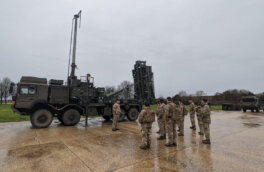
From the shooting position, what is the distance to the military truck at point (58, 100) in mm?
7418

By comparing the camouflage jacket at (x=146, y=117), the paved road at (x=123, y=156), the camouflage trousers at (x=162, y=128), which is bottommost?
the paved road at (x=123, y=156)

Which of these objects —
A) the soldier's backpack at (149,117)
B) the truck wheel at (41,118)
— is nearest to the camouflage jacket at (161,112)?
the soldier's backpack at (149,117)

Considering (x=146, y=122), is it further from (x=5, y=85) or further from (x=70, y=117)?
(x=5, y=85)

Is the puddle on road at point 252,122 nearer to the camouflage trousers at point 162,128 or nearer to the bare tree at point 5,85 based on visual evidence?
the camouflage trousers at point 162,128

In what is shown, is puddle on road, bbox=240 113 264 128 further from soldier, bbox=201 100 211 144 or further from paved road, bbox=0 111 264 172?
soldier, bbox=201 100 211 144

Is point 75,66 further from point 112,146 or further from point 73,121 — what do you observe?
point 112,146

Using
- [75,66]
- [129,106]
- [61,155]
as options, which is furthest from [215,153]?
[75,66]

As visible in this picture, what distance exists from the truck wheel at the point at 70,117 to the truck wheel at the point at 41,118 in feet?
2.45

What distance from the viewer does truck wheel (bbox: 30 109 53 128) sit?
748 centimetres

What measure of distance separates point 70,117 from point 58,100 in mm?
1168

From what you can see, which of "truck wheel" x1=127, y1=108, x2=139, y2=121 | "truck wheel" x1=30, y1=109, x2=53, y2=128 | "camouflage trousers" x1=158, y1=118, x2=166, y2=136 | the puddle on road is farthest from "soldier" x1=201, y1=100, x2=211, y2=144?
"truck wheel" x1=30, y1=109, x2=53, y2=128

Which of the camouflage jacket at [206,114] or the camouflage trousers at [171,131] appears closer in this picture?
the camouflage trousers at [171,131]

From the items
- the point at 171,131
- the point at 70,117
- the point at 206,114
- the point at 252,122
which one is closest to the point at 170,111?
the point at 171,131

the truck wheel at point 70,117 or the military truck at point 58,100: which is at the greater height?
the military truck at point 58,100
